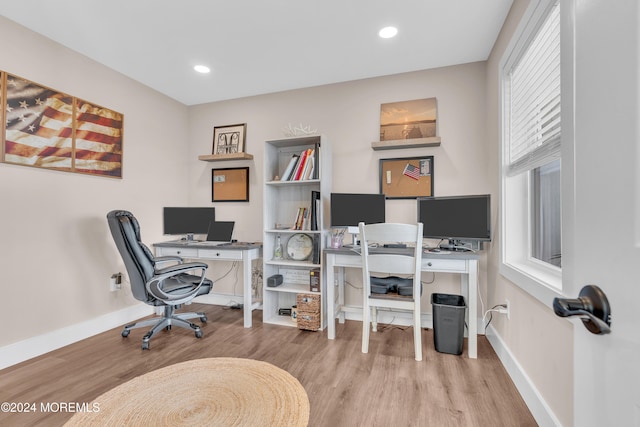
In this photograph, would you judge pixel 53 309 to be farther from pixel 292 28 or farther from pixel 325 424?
pixel 292 28

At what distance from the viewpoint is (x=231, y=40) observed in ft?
7.80

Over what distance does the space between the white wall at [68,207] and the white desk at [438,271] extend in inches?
82.1

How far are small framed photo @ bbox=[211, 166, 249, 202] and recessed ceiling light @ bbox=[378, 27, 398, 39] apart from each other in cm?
198

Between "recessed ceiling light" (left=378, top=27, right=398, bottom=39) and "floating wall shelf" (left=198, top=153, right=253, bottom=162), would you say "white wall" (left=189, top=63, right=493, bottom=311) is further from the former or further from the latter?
"recessed ceiling light" (left=378, top=27, right=398, bottom=39)

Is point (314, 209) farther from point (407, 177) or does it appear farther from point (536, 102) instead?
point (536, 102)


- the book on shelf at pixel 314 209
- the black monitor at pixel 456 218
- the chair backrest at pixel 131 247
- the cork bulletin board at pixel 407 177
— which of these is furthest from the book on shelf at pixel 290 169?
the chair backrest at pixel 131 247

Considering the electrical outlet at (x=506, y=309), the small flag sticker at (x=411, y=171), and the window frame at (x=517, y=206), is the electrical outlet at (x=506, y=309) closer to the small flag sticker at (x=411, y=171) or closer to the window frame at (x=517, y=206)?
the window frame at (x=517, y=206)

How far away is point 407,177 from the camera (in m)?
2.86

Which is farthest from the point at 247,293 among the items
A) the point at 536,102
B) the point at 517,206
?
the point at 536,102

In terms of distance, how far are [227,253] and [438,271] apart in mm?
1987

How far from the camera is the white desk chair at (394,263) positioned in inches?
84.4

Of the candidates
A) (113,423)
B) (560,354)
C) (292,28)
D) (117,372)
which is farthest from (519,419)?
(292,28)

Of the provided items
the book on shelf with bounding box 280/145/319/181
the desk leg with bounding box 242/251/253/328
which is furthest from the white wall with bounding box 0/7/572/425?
the desk leg with bounding box 242/251/253/328

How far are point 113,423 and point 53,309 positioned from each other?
145cm
